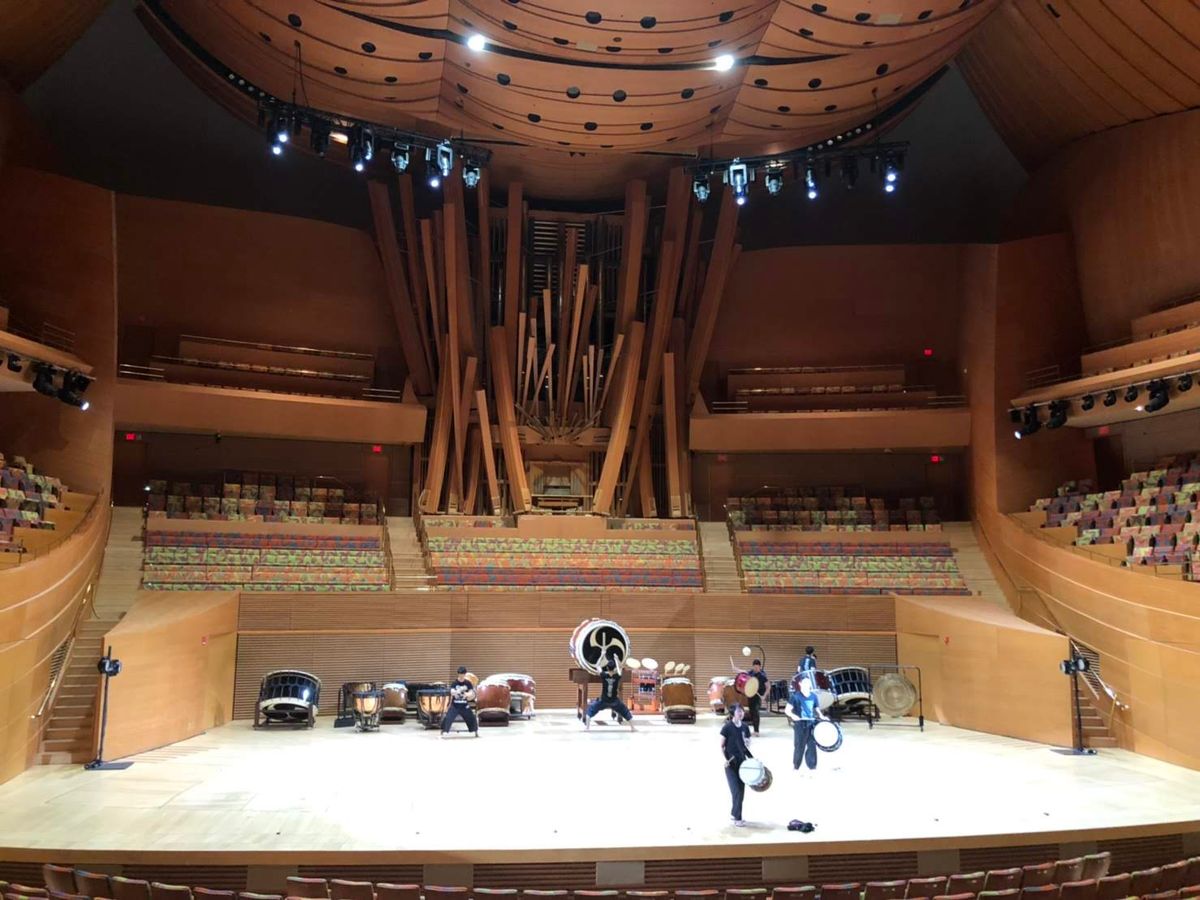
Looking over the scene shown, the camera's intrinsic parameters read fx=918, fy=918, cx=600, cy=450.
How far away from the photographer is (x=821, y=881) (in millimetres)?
7488

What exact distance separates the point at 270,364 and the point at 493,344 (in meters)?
4.94

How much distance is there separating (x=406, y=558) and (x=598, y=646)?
241 inches

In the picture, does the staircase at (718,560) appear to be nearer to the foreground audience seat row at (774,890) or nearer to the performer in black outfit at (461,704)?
the performer in black outfit at (461,704)

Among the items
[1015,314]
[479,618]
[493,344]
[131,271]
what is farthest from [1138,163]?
[131,271]

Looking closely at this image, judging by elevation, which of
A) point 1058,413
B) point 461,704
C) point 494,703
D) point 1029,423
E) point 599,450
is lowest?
point 494,703

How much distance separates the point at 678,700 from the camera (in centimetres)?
1491

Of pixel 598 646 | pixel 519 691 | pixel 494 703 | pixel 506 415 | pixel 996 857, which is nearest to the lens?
pixel 996 857

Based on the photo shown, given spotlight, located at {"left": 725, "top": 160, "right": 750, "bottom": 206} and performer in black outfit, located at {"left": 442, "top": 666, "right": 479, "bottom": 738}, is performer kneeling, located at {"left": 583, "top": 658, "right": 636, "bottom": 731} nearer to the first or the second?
performer in black outfit, located at {"left": 442, "top": 666, "right": 479, "bottom": 738}

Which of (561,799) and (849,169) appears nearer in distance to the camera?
(561,799)

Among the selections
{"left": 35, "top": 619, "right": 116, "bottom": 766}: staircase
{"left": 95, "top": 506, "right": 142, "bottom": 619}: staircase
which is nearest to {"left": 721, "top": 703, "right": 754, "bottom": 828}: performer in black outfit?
{"left": 35, "top": 619, "right": 116, "bottom": 766}: staircase

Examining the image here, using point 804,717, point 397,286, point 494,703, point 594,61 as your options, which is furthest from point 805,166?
point 494,703

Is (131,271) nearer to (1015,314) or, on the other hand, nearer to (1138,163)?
(1015,314)

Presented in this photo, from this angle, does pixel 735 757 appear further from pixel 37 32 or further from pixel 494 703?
pixel 37 32

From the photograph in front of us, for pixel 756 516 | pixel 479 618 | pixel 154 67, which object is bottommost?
pixel 479 618
